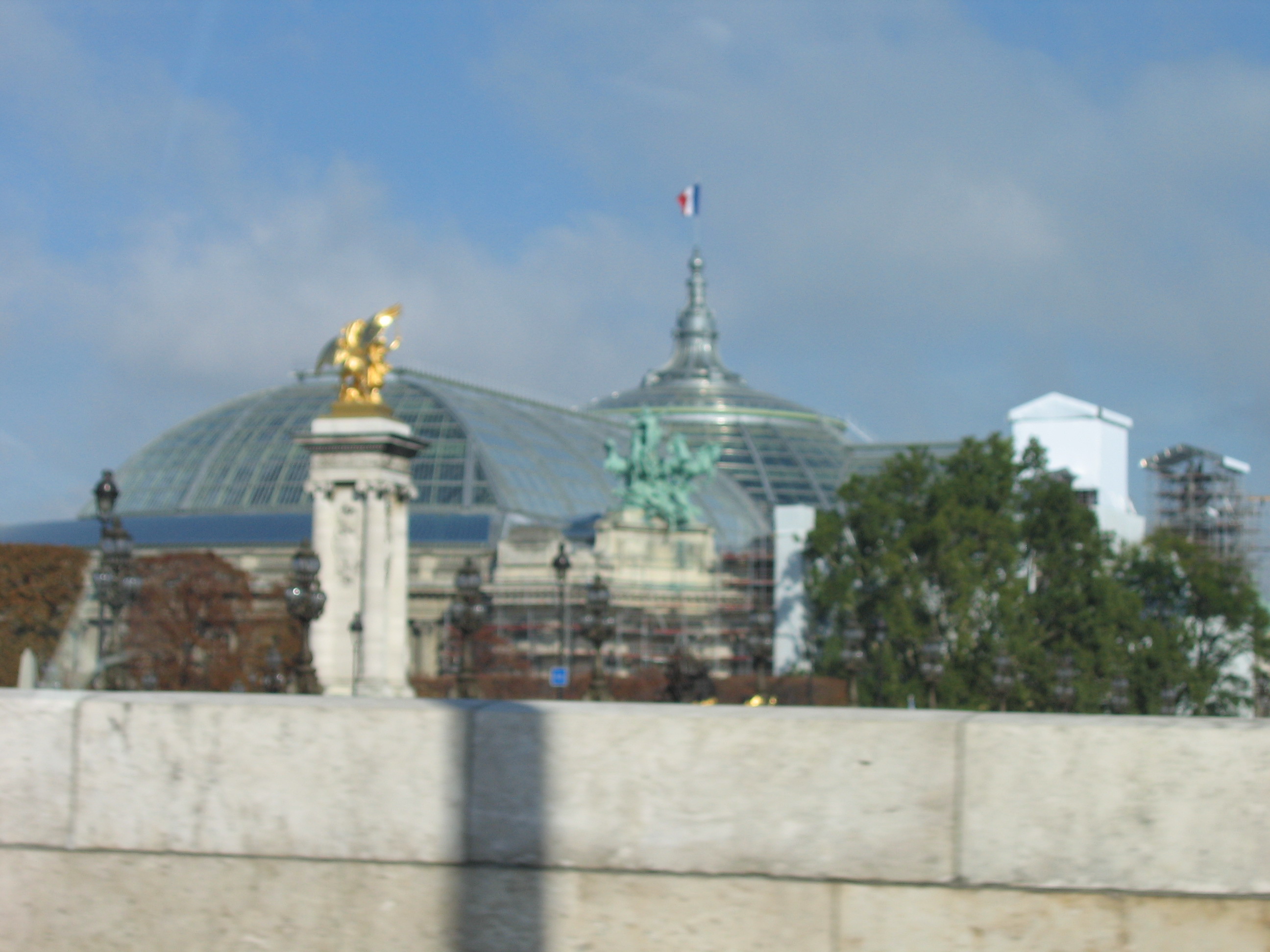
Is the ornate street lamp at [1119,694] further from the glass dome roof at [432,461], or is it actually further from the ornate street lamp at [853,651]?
the glass dome roof at [432,461]

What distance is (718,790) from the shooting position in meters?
8.20

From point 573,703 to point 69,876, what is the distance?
2.48 meters

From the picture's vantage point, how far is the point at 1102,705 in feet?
235

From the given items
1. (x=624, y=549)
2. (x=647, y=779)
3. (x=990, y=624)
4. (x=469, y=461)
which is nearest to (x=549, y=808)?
(x=647, y=779)

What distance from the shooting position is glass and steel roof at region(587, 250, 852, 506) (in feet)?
470

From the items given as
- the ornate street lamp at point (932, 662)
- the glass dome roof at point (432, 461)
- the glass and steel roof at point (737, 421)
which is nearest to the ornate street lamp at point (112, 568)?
the ornate street lamp at point (932, 662)

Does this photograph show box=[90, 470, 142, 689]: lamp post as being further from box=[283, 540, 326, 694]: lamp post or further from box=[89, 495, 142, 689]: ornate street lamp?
box=[283, 540, 326, 694]: lamp post

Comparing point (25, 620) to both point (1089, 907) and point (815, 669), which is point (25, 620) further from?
point (1089, 907)

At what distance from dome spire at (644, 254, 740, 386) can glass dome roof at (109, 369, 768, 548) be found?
1205 inches

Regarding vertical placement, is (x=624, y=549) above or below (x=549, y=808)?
above

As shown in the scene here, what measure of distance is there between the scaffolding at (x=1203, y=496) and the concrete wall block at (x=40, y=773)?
Answer: 344 ft

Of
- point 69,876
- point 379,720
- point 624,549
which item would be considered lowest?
point 69,876

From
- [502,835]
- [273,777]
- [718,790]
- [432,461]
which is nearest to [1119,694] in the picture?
[432,461]

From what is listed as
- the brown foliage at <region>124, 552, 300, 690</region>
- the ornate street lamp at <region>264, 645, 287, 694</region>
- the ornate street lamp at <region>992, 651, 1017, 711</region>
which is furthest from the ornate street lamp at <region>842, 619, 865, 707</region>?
the brown foliage at <region>124, 552, 300, 690</region>
